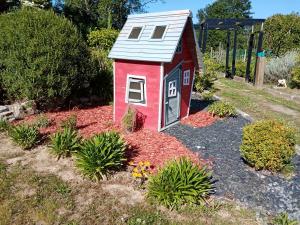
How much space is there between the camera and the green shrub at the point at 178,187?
641cm

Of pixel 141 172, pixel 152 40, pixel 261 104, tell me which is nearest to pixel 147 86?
pixel 152 40

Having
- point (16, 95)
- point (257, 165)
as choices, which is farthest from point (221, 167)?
point (16, 95)

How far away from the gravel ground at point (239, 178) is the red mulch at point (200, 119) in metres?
0.88

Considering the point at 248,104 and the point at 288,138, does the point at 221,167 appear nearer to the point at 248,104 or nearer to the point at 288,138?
the point at 288,138

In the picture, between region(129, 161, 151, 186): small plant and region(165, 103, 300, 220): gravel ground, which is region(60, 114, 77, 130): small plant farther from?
region(129, 161, 151, 186): small plant

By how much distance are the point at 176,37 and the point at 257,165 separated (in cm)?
437

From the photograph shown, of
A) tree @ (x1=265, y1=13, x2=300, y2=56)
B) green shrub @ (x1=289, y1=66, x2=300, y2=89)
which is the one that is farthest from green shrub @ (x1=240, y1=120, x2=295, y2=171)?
tree @ (x1=265, y1=13, x2=300, y2=56)

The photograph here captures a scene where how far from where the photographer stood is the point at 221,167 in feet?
25.9

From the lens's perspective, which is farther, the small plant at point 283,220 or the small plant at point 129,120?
the small plant at point 129,120

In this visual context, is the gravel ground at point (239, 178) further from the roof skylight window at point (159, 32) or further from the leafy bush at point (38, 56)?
the leafy bush at point (38, 56)

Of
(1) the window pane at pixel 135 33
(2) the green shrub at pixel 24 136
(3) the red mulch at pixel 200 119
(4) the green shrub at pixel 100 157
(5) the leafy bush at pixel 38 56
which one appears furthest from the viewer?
(3) the red mulch at pixel 200 119

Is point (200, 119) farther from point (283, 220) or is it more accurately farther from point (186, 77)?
point (283, 220)

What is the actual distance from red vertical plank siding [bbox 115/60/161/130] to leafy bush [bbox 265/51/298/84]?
48.6 feet

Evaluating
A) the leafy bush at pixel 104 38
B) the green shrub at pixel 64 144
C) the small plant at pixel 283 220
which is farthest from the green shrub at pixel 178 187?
the leafy bush at pixel 104 38
